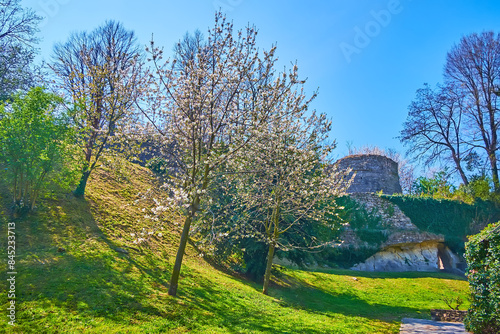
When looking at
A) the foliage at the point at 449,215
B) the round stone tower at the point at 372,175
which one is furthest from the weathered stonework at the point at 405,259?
the round stone tower at the point at 372,175

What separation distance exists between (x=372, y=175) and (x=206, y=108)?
65.1ft

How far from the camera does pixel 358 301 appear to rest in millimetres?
10922

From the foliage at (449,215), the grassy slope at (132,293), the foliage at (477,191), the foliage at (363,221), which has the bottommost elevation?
the grassy slope at (132,293)

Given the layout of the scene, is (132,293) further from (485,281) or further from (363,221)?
(363,221)

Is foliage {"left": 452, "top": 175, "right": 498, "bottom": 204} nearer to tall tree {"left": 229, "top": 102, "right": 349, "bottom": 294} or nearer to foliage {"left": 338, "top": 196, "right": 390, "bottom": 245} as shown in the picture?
foliage {"left": 338, "top": 196, "right": 390, "bottom": 245}

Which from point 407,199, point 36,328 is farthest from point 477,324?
point 407,199

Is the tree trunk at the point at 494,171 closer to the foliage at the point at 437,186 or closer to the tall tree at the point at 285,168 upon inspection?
the foliage at the point at 437,186

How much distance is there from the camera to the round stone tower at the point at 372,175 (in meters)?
23.1

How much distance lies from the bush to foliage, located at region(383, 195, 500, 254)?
1438 cm

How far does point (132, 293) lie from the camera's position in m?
5.84

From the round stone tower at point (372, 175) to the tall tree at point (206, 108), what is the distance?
18.0m

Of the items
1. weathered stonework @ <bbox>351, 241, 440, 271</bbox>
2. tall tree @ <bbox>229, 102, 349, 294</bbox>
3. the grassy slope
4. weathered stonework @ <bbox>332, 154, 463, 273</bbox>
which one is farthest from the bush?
weathered stonework @ <bbox>351, 241, 440, 271</bbox>

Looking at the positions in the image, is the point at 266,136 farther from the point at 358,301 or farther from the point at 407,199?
the point at 407,199

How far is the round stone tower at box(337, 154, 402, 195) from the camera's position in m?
23.1
